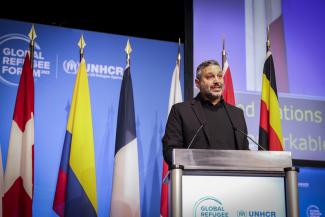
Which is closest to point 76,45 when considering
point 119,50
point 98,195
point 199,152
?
point 119,50

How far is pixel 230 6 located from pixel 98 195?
7.65 ft

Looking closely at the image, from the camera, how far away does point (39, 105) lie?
156 inches

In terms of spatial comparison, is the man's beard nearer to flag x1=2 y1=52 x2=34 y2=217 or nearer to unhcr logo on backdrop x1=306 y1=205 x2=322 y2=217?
flag x1=2 y1=52 x2=34 y2=217

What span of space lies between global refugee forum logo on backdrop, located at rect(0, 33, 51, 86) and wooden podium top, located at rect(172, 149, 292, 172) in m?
2.57

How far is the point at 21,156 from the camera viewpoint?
360 cm

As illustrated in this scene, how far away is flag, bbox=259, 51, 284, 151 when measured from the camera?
12.9ft

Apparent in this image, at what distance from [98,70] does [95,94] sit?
0.24m

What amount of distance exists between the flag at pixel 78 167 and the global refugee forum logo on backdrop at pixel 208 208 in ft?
6.76

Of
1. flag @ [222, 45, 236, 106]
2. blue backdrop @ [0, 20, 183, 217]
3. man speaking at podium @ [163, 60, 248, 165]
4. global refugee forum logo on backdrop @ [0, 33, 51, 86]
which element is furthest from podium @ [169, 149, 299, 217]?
global refugee forum logo on backdrop @ [0, 33, 51, 86]

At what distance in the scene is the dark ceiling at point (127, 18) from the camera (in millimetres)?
4398

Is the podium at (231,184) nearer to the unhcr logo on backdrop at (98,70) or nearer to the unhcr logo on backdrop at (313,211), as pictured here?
the unhcr logo on backdrop at (98,70)

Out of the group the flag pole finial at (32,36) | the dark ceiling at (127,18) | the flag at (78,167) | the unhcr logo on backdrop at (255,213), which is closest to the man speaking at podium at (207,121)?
the unhcr logo on backdrop at (255,213)

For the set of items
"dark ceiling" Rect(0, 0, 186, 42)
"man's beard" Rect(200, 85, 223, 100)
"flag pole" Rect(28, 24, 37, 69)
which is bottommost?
"man's beard" Rect(200, 85, 223, 100)

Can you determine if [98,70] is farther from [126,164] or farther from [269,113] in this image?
[269,113]
